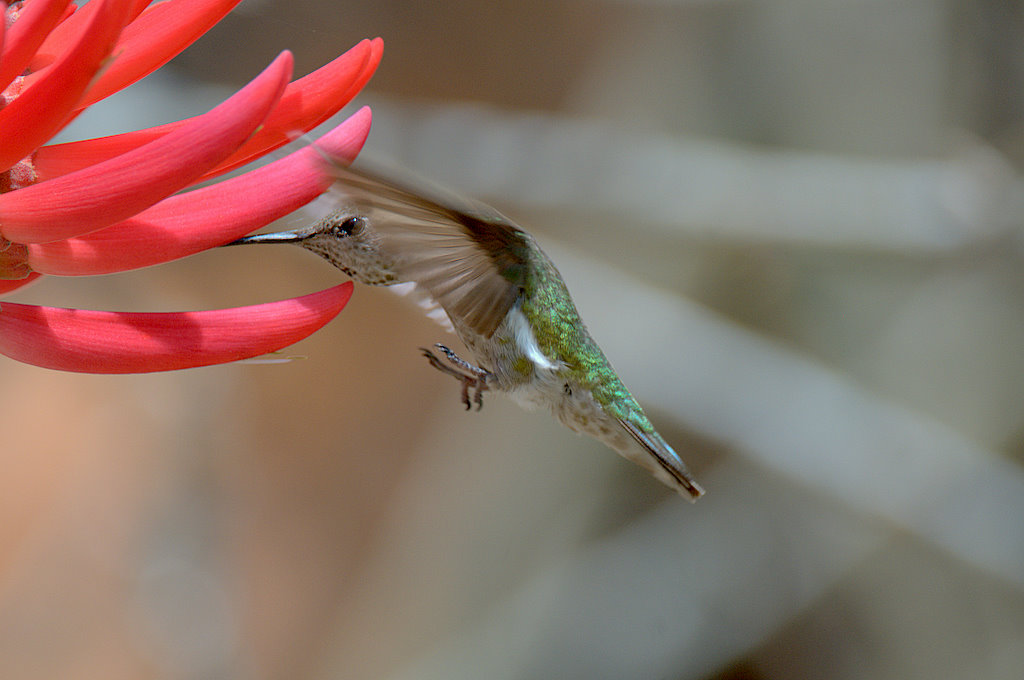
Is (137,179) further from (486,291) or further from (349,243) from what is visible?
(486,291)

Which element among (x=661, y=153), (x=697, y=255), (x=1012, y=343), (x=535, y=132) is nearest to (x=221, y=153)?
(x=535, y=132)

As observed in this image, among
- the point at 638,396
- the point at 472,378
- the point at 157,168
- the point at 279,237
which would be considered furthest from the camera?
the point at 638,396

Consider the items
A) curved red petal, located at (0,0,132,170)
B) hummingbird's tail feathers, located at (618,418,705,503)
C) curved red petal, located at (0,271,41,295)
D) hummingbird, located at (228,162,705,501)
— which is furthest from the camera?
hummingbird's tail feathers, located at (618,418,705,503)

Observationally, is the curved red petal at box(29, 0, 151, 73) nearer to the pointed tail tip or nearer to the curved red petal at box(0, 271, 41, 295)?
the curved red petal at box(0, 271, 41, 295)

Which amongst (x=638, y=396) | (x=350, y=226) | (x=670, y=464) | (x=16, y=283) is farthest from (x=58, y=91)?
(x=638, y=396)

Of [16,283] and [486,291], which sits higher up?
[486,291]

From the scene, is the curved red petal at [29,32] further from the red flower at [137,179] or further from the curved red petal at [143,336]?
the curved red petal at [143,336]

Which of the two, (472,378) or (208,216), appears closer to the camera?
(208,216)

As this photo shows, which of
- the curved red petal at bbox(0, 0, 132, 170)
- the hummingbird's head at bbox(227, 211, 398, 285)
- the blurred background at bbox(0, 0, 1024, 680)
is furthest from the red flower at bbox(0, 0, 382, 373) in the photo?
the blurred background at bbox(0, 0, 1024, 680)
